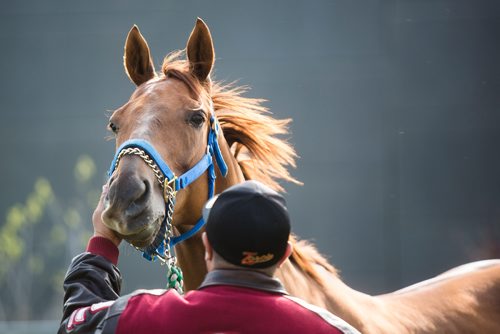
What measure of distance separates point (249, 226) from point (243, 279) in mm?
133

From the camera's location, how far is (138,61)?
315 centimetres

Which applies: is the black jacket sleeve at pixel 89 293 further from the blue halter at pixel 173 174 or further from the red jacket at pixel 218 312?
the blue halter at pixel 173 174

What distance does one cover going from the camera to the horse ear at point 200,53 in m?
3.05

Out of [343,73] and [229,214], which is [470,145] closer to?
[343,73]

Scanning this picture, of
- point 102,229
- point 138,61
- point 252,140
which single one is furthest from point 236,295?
point 138,61

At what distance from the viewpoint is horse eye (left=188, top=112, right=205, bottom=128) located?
2789 millimetres

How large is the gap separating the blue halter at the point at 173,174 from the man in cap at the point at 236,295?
863 millimetres

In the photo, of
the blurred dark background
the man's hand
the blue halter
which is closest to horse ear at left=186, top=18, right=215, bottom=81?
the blue halter

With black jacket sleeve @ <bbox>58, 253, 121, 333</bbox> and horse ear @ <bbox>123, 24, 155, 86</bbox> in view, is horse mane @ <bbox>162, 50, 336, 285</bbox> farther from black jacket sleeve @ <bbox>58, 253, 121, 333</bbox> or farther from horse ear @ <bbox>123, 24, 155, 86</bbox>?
black jacket sleeve @ <bbox>58, 253, 121, 333</bbox>

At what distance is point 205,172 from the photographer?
2.86 meters

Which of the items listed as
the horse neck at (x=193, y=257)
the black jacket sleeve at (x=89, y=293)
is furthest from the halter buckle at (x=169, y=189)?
the black jacket sleeve at (x=89, y=293)

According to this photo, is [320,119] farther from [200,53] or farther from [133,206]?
[133,206]

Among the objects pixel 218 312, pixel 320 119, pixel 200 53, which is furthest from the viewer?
pixel 320 119

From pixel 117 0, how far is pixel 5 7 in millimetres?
4389
